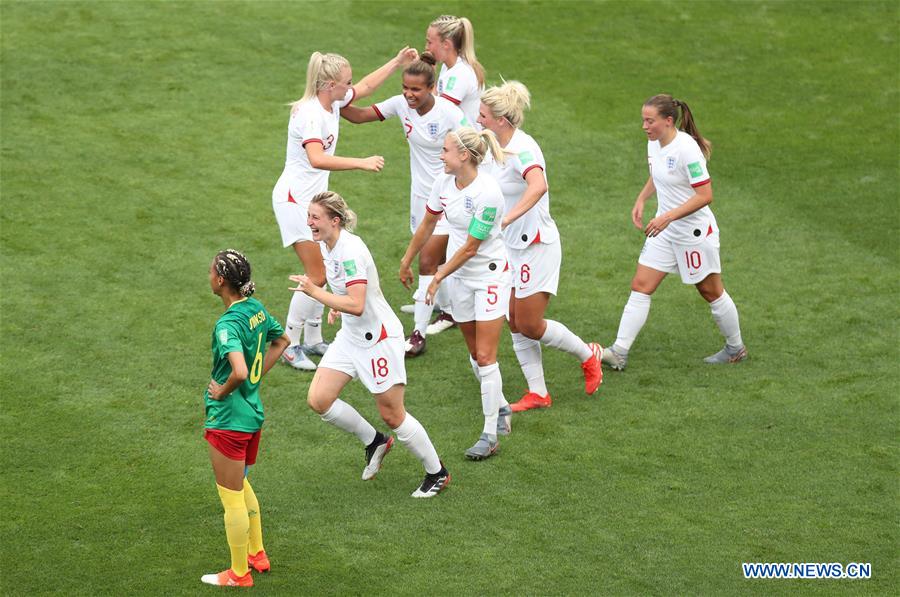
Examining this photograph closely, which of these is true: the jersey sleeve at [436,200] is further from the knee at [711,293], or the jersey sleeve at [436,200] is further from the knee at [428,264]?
the knee at [711,293]

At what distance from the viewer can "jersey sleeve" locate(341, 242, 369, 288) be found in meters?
7.30

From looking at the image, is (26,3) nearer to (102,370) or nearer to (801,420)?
(102,370)

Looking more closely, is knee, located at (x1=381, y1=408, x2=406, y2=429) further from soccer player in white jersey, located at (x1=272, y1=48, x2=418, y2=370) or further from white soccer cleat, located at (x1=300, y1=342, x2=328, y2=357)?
white soccer cleat, located at (x1=300, y1=342, x2=328, y2=357)

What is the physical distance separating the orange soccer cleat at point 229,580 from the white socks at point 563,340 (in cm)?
304

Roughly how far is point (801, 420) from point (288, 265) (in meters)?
4.86

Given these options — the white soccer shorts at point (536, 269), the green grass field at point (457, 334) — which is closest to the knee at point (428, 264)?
the green grass field at point (457, 334)

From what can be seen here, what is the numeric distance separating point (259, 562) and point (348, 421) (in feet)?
3.87

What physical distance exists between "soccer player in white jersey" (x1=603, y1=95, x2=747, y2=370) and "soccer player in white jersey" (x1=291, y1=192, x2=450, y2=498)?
2.45 meters

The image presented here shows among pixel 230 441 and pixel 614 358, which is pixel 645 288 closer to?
pixel 614 358

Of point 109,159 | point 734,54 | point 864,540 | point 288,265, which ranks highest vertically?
point 734,54

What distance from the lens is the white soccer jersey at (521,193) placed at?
28.0ft

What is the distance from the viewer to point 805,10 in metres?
16.9

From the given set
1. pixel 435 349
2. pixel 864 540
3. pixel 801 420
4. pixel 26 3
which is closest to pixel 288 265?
pixel 435 349


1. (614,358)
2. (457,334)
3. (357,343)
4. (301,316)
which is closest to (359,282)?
(357,343)
